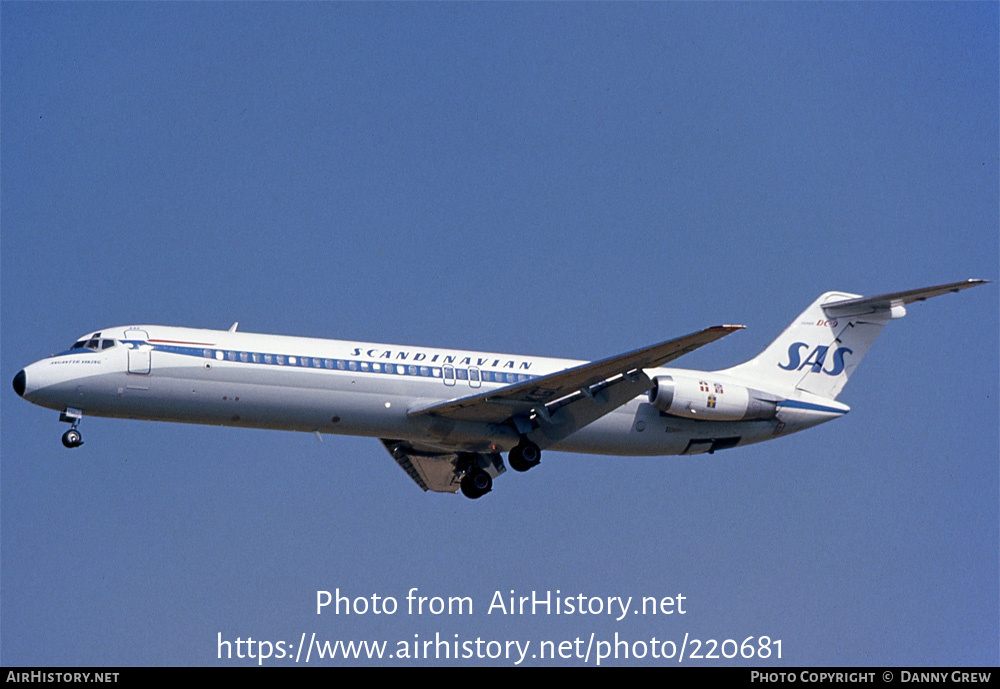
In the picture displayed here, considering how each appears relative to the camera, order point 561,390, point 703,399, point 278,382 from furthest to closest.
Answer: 1. point 703,399
2. point 561,390
3. point 278,382

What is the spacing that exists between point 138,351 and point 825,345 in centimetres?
1589

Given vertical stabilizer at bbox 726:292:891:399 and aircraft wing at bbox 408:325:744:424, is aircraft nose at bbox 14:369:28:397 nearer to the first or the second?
aircraft wing at bbox 408:325:744:424

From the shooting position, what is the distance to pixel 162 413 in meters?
28.5

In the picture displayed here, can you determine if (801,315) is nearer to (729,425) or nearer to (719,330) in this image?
(729,425)

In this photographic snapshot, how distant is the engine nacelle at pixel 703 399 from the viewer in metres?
31.7

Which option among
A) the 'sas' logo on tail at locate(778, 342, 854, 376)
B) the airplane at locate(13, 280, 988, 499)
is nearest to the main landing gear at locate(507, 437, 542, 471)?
the airplane at locate(13, 280, 988, 499)

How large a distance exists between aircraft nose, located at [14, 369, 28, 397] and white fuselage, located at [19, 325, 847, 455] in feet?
0.24

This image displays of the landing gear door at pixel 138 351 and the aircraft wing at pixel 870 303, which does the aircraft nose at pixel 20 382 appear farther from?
the aircraft wing at pixel 870 303

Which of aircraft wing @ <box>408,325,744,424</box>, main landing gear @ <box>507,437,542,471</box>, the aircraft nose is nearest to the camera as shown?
the aircraft nose

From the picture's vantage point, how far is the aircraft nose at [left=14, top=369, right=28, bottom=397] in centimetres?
2789

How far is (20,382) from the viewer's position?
2792 centimetres

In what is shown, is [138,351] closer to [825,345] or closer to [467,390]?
[467,390]

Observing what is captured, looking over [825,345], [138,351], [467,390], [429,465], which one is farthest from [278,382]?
[825,345]
